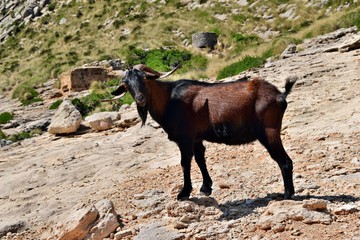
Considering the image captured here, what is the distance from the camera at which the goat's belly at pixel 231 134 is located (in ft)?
22.9

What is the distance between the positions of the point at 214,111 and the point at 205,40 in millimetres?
29212

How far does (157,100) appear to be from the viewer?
7.31m

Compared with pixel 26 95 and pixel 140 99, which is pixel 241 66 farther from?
pixel 26 95

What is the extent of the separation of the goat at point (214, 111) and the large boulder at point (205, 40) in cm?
2853

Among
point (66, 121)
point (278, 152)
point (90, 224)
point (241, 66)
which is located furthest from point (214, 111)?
point (241, 66)

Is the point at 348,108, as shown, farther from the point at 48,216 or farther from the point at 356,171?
the point at 48,216

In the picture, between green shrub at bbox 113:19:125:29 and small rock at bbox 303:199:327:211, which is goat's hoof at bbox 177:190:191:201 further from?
green shrub at bbox 113:19:125:29

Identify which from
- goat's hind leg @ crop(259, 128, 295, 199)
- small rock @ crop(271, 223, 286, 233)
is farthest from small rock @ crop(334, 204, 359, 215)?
goat's hind leg @ crop(259, 128, 295, 199)

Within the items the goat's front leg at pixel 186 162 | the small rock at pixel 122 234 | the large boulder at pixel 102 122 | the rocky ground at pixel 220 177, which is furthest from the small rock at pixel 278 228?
the large boulder at pixel 102 122

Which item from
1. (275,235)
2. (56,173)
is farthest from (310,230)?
(56,173)

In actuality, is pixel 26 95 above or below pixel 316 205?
below

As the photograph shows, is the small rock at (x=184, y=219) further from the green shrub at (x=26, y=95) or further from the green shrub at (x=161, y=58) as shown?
the green shrub at (x=26, y=95)

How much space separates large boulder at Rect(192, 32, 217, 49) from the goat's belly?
94.8 ft

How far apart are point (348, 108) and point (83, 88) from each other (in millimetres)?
20471
